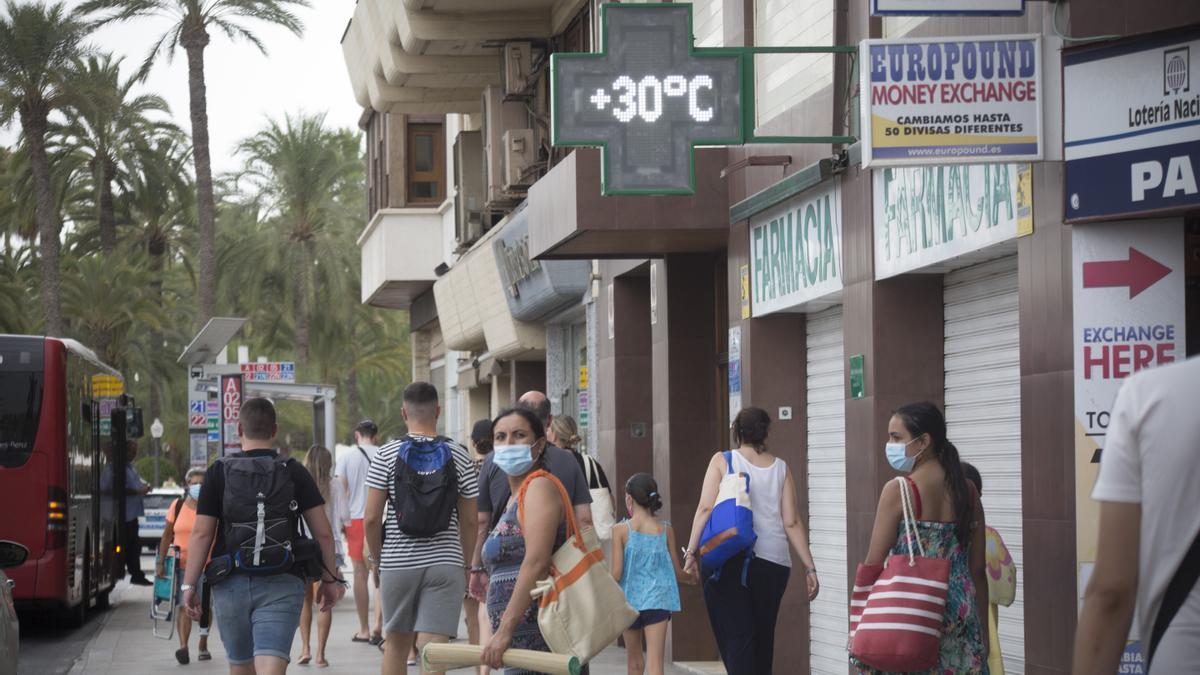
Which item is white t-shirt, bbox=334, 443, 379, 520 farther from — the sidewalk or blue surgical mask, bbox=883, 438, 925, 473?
blue surgical mask, bbox=883, 438, 925, 473

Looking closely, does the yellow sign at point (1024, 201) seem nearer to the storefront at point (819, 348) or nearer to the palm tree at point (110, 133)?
the storefront at point (819, 348)

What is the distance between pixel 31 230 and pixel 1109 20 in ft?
137

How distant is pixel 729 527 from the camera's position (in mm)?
9836

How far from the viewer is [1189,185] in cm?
743

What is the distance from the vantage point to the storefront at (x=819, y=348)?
12.2 metres

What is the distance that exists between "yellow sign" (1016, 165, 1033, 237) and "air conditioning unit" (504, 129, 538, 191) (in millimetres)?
13302

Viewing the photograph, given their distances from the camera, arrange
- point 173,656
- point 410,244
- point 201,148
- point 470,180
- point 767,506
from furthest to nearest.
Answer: point 201,148
point 410,244
point 470,180
point 173,656
point 767,506

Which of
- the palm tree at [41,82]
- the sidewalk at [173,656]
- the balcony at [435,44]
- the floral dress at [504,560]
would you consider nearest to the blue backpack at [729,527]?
the floral dress at [504,560]

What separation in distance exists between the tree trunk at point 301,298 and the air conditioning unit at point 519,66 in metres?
30.4

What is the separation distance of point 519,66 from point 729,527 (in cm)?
1323

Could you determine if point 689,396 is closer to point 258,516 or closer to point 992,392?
point 992,392

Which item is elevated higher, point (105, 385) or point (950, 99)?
point (950, 99)

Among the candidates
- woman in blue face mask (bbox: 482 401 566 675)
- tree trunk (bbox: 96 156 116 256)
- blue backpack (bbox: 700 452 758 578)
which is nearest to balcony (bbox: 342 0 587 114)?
blue backpack (bbox: 700 452 758 578)

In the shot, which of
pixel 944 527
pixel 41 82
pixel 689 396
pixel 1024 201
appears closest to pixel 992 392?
pixel 1024 201
